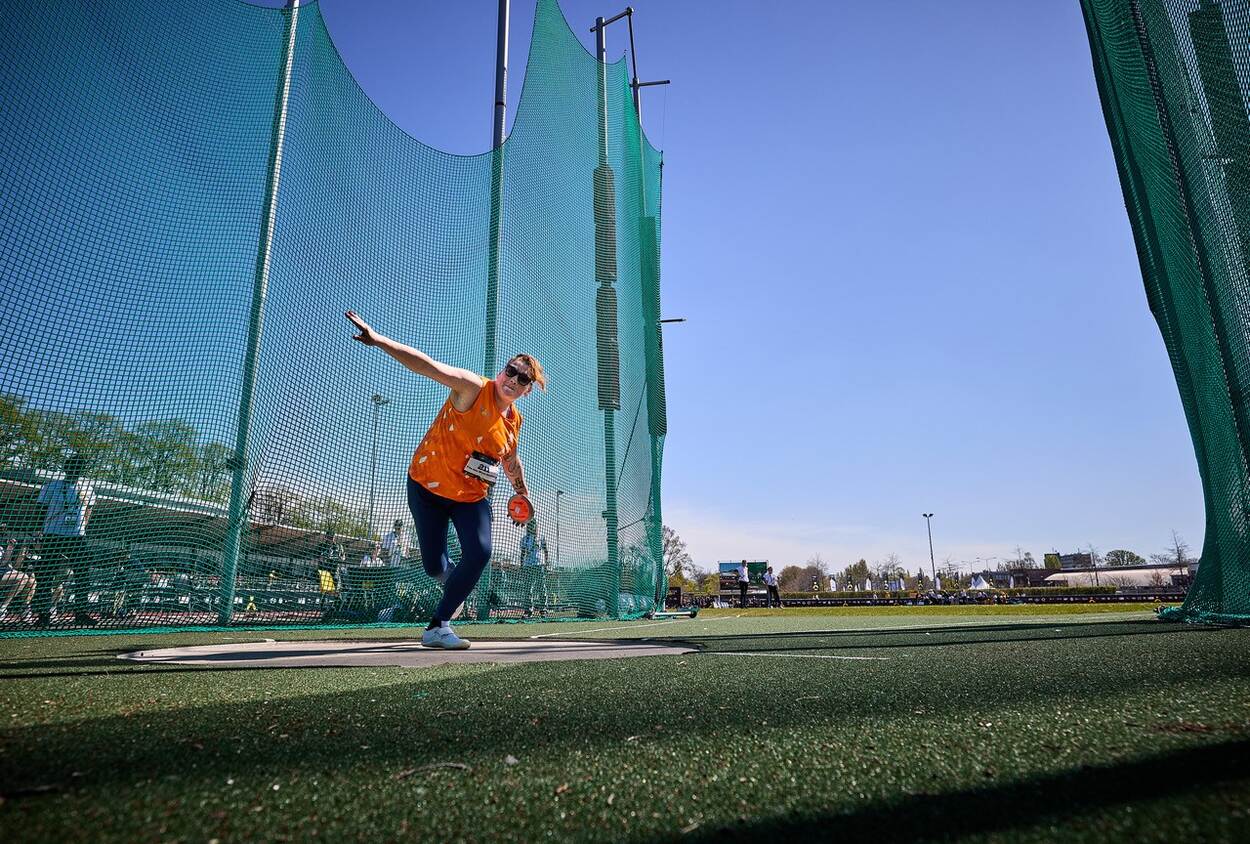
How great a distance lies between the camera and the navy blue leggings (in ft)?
12.8

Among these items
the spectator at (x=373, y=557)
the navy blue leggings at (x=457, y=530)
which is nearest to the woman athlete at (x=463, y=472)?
the navy blue leggings at (x=457, y=530)

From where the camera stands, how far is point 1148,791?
1055mm

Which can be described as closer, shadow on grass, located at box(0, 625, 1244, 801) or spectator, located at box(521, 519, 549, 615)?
shadow on grass, located at box(0, 625, 1244, 801)

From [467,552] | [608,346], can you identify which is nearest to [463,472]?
[467,552]

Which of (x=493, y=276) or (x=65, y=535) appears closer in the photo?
(x=65, y=535)

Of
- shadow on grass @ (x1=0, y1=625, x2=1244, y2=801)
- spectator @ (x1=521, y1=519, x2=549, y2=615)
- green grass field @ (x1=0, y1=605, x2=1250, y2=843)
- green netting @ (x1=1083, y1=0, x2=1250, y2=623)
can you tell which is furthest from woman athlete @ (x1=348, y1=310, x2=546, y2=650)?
green netting @ (x1=1083, y1=0, x2=1250, y2=623)

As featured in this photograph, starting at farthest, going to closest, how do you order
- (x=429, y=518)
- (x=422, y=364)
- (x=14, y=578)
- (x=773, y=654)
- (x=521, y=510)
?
(x=521, y=510), (x=14, y=578), (x=429, y=518), (x=773, y=654), (x=422, y=364)

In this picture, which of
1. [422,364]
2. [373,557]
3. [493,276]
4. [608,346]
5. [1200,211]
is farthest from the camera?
[608,346]

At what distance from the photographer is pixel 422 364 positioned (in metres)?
3.45

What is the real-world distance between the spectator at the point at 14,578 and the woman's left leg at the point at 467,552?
365 centimetres

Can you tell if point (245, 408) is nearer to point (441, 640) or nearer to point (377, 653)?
point (377, 653)

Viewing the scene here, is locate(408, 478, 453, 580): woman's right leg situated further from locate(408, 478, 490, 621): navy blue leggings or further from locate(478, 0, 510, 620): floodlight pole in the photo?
locate(478, 0, 510, 620): floodlight pole

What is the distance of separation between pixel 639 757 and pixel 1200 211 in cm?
598

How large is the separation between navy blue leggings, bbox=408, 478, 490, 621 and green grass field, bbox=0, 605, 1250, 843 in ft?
4.39
